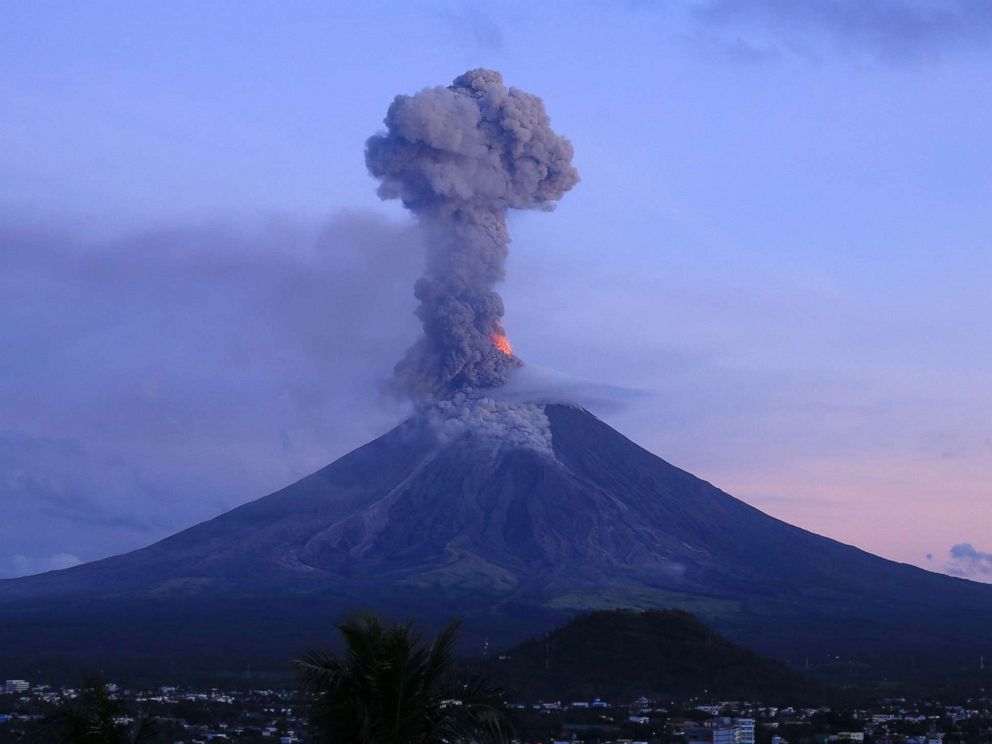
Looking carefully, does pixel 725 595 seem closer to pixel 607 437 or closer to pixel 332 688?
pixel 607 437

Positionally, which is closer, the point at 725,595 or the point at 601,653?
the point at 601,653

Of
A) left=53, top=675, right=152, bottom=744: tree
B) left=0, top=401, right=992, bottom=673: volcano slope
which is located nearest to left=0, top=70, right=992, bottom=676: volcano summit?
left=0, top=401, right=992, bottom=673: volcano slope

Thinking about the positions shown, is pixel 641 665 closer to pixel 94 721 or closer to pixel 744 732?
pixel 744 732

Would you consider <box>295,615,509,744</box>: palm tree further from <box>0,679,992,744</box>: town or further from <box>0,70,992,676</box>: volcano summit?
<box>0,70,992,676</box>: volcano summit

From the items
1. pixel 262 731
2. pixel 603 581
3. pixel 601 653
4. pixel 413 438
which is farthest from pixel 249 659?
pixel 413 438

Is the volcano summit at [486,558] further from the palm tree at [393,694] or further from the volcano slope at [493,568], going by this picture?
the palm tree at [393,694]

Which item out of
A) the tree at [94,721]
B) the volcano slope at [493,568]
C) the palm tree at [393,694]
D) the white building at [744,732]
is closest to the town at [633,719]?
the white building at [744,732]
